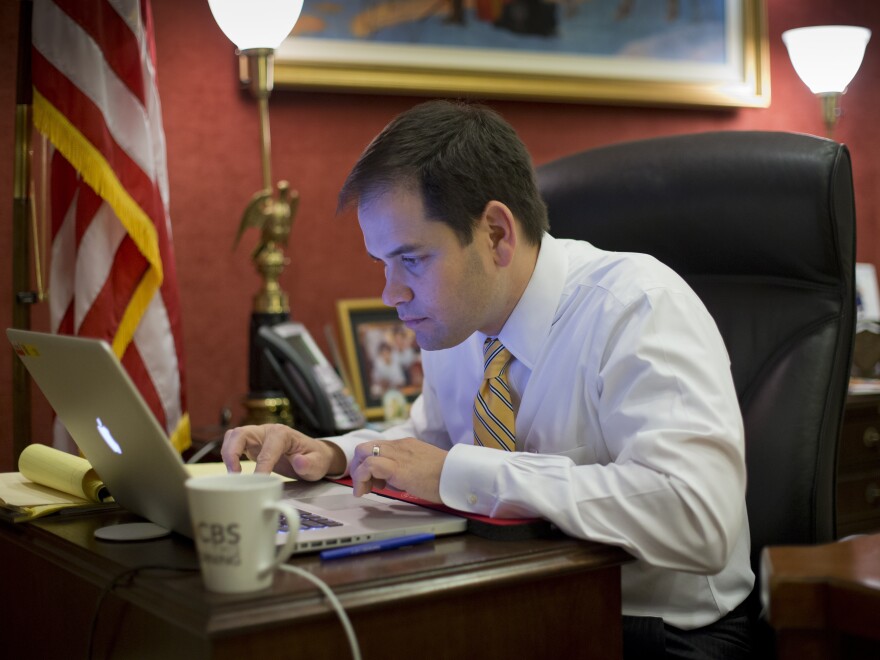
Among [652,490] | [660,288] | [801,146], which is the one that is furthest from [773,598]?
[801,146]

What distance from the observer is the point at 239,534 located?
2.83ft

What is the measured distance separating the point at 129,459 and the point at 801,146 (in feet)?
3.39

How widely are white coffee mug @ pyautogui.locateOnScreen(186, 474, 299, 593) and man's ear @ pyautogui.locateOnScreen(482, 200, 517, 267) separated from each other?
0.63 metres

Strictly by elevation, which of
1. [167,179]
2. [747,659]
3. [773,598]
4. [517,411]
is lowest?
[747,659]

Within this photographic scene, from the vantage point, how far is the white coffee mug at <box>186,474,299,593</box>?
2.83ft

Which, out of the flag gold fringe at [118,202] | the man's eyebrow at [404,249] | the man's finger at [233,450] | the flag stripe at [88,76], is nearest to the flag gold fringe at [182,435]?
the flag gold fringe at [118,202]

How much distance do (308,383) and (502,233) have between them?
91 cm

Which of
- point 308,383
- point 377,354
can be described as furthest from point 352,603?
point 377,354

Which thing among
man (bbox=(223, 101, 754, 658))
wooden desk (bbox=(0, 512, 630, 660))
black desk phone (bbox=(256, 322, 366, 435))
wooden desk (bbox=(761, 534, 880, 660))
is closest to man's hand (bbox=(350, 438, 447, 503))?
man (bbox=(223, 101, 754, 658))

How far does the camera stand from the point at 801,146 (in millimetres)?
1493

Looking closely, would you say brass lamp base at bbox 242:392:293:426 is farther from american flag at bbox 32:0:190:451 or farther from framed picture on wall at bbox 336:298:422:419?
framed picture on wall at bbox 336:298:422:419

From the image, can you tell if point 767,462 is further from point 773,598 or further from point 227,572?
point 227,572

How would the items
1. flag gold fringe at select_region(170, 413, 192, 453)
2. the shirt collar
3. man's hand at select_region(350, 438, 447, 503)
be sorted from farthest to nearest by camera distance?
flag gold fringe at select_region(170, 413, 192, 453) → the shirt collar → man's hand at select_region(350, 438, 447, 503)

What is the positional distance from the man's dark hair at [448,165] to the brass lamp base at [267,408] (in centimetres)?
95
